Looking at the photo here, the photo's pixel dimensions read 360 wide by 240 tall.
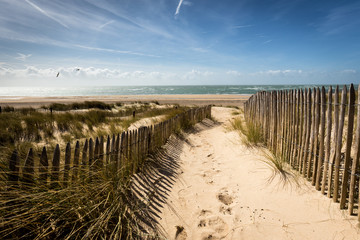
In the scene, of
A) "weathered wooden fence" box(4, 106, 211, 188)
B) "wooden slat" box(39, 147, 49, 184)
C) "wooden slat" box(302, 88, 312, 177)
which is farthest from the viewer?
"wooden slat" box(302, 88, 312, 177)

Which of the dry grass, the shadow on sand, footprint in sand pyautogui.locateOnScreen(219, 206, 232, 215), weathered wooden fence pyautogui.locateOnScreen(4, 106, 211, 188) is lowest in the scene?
footprint in sand pyautogui.locateOnScreen(219, 206, 232, 215)

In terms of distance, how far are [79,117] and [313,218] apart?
9541 mm

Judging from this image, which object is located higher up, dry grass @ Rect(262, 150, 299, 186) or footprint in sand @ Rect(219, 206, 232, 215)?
dry grass @ Rect(262, 150, 299, 186)

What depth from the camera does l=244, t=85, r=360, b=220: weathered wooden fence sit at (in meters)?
2.57

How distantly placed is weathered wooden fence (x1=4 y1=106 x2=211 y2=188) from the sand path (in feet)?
3.25

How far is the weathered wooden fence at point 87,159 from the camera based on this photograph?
7.19 ft

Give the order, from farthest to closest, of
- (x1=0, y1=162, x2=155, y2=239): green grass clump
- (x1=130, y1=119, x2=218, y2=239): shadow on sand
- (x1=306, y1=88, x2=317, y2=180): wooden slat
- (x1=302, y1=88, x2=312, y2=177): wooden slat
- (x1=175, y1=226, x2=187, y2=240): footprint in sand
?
(x1=302, y1=88, x2=312, y2=177): wooden slat
(x1=306, y1=88, x2=317, y2=180): wooden slat
(x1=130, y1=119, x2=218, y2=239): shadow on sand
(x1=175, y1=226, x2=187, y2=240): footprint in sand
(x1=0, y1=162, x2=155, y2=239): green grass clump

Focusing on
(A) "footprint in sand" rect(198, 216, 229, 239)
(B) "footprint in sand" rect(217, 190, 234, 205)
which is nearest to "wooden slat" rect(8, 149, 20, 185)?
(A) "footprint in sand" rect(198, 216, 229, 239)

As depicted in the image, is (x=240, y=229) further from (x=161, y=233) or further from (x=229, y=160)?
(x=229, y=160)

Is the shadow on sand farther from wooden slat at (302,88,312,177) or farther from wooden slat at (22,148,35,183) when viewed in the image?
wooden slat at (302,88,312,177)

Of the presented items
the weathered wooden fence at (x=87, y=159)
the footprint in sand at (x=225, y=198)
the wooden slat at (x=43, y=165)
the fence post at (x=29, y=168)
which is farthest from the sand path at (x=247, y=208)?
the fence post at (x=29, y=168)

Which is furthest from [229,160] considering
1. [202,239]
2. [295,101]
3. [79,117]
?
[79,117]

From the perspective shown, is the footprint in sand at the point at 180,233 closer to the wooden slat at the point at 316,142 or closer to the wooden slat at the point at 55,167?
the wooden slat at the point at 55,167

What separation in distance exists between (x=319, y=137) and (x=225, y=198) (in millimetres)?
2535
